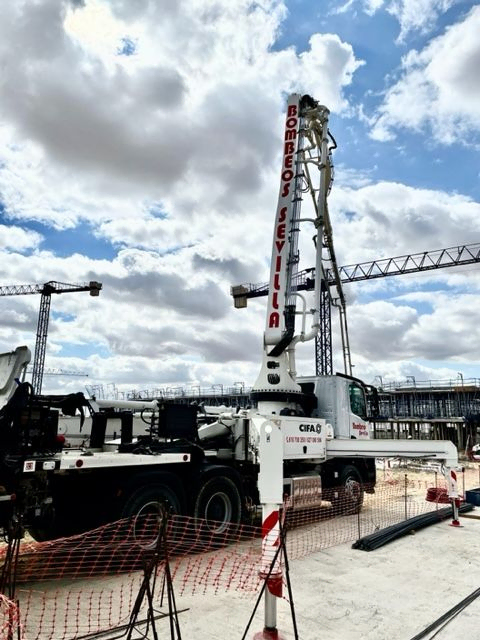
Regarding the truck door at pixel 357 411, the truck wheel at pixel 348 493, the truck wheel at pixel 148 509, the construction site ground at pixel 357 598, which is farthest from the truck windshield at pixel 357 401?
the truck wheel at pixel 148 509

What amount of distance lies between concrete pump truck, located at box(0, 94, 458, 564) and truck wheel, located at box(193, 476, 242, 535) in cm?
2

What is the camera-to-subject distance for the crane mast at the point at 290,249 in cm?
1148

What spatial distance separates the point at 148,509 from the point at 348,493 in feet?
18.4

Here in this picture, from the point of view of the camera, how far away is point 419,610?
553 cm

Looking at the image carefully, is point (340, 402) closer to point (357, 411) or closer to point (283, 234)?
point (357, 411)

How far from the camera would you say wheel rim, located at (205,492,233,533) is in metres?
8.69

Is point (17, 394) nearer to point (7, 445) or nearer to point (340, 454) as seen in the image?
point (7, 445)

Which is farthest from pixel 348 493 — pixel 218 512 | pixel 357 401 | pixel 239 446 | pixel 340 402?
pixel 218 512

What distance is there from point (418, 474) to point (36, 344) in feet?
202

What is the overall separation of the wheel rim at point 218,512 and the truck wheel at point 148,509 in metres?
0.90

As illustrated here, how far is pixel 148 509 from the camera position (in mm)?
7695

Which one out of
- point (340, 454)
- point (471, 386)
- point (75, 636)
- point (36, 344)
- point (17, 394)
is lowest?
point (75, 636)

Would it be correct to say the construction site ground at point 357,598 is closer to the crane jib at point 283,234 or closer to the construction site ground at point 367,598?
the construction site ground at point 367,598

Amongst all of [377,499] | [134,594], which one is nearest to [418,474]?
[377,499]
